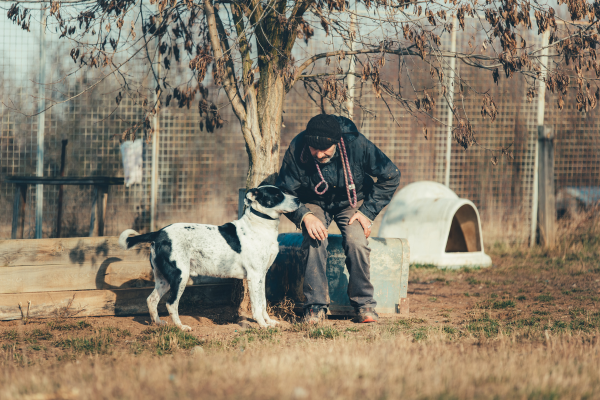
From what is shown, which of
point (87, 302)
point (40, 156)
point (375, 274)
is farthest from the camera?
point (40, 156)

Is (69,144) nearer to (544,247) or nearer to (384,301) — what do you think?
(384,301)

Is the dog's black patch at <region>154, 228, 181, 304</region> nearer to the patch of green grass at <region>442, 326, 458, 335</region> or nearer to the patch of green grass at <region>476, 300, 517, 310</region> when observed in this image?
the patch of green grass at <region>442, 326, 458, 335</region>

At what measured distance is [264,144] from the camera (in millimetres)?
4566

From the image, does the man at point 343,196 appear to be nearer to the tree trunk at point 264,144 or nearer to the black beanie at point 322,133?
the black beanie at point 322,133

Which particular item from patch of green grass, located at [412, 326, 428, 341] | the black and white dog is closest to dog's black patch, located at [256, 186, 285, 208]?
the black and white dog

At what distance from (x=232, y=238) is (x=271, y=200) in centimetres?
42

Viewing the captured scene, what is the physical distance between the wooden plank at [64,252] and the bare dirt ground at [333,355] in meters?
0.48

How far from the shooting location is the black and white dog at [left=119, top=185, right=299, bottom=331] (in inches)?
157

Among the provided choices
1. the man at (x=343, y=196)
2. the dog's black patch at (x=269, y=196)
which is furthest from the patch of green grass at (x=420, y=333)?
the dog's black patch at (x=269, y=196)

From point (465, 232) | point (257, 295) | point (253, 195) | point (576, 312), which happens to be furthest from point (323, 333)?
point (465, 232)

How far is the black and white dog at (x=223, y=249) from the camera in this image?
398 centimetres

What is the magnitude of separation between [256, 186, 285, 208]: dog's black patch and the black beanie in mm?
444

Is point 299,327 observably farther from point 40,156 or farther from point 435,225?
point 40,156

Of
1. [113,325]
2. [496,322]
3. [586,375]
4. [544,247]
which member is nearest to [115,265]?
[113,325]
